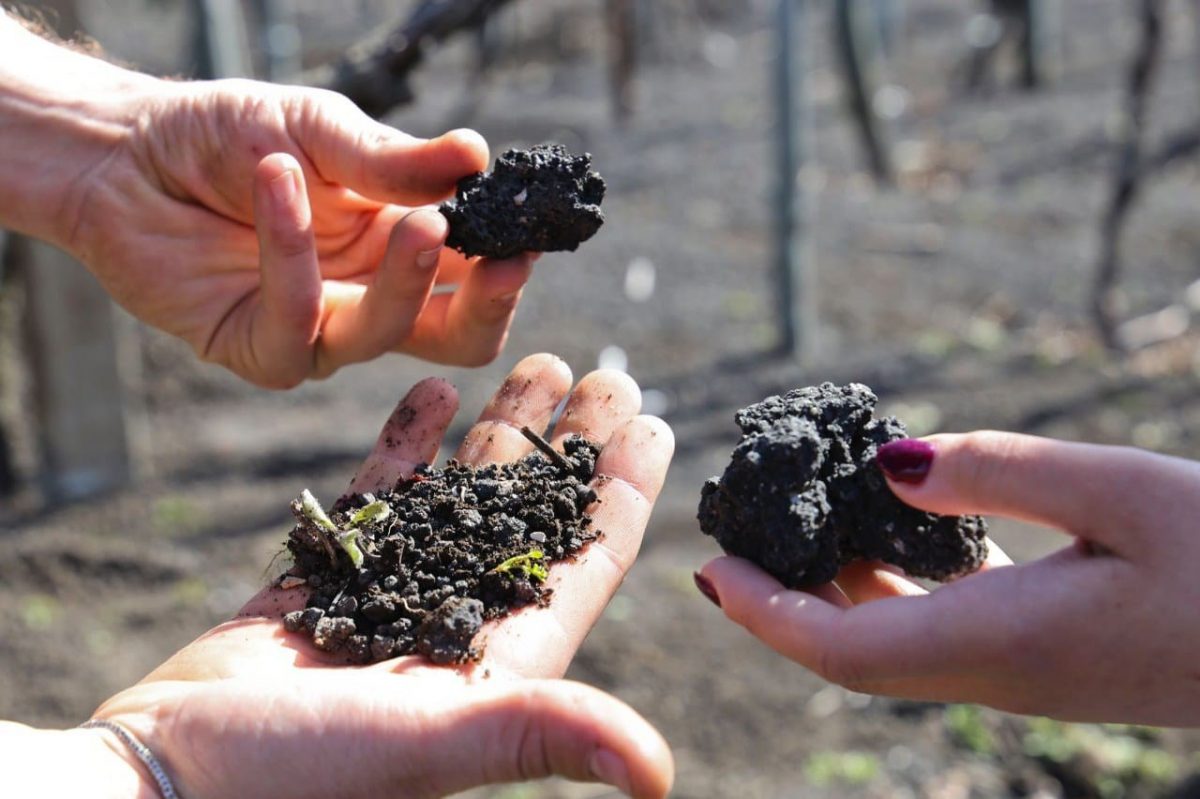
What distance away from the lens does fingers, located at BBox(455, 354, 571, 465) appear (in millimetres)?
2699

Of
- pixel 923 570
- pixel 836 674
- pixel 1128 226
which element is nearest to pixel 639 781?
pixel 836 674

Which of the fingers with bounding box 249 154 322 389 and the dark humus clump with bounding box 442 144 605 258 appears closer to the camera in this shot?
the fingers with bounding box 249 154 322 389

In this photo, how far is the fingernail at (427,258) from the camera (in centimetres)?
261

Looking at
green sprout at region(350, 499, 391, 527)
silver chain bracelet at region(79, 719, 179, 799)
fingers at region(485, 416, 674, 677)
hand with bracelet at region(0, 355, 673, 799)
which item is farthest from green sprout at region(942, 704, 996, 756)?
silver chain bracelet at region(79, 719, 179, 799)

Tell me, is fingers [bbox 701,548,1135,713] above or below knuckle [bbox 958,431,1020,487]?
below

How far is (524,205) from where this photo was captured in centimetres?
268

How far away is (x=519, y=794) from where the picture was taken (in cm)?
402

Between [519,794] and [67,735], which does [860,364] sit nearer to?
[519,794]

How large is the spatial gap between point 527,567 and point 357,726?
515 millimetres

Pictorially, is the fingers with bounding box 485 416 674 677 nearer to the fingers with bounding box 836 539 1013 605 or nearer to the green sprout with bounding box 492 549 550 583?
the green sprout with bounding box 492 549 550 583

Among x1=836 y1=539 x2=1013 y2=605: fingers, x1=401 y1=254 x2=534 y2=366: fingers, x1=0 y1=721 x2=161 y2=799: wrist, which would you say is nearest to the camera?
x1=0 y1=721 x2=161 y2=799: wrist

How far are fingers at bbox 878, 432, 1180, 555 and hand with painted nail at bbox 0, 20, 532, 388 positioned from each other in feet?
4.03

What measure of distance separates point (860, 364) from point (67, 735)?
210 inches

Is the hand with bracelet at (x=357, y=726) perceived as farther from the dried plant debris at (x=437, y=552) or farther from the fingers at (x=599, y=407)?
the fingers at (x=599, y=407)
